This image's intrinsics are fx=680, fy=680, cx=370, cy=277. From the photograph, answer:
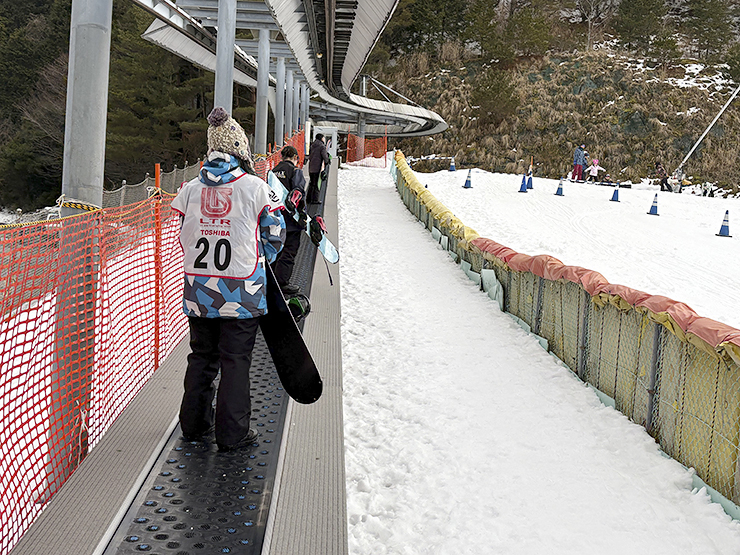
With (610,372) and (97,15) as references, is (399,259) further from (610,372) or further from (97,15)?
(97,15)

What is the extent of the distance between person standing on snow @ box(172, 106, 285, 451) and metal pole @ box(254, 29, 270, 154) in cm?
1413

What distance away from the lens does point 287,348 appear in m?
3.94

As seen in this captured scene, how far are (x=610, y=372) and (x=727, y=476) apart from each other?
5.54 ft

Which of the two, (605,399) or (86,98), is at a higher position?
(86,98)

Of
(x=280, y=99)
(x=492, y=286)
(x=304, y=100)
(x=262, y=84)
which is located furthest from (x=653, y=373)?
(x=304, y=100)

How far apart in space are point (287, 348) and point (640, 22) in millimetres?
62538

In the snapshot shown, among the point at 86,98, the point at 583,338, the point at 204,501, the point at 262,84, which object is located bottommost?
the point at 204,501

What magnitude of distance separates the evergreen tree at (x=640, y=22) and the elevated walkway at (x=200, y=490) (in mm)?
61895

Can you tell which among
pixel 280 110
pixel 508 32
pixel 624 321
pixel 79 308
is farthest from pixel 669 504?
pixel 508 32

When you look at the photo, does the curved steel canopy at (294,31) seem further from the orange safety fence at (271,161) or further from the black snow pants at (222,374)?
the black snow pants at (222,374)

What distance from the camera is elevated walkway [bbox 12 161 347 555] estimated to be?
305cm

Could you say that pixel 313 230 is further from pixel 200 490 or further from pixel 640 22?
pixel 640 22

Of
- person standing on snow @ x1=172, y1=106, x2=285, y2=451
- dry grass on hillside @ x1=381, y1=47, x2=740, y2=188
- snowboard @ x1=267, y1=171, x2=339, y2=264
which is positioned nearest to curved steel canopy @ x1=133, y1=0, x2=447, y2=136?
snowboard @ x1=267, y1=171, x2=339, y2=264

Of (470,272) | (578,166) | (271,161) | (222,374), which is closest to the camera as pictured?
(222,374)
